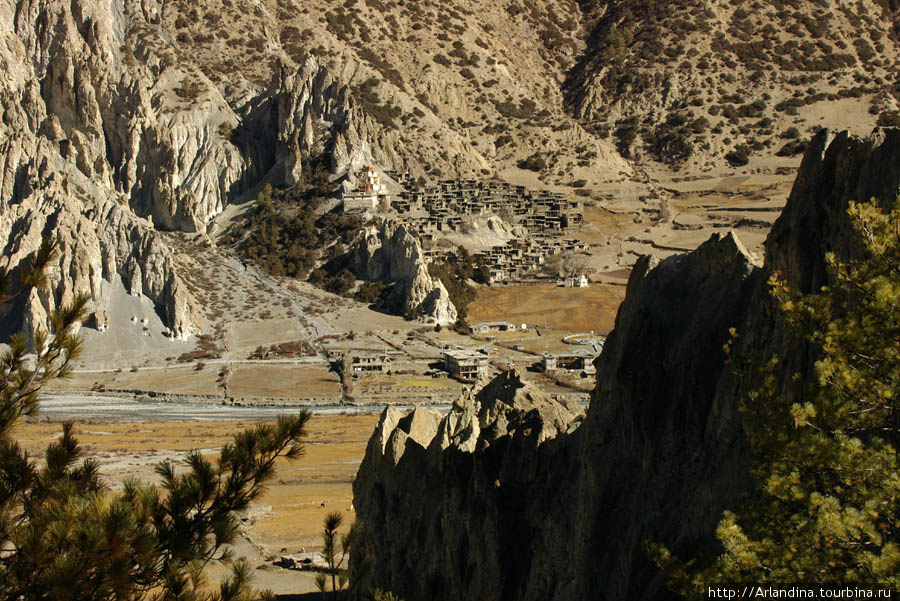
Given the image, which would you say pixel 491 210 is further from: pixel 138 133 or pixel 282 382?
pixel 282 382

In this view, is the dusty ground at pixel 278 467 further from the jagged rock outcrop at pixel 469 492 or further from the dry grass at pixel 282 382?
the jagged rock outcrop at pixel 469 492

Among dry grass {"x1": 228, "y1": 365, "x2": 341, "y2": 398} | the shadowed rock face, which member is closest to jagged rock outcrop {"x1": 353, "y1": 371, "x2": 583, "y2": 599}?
the shadowed rock face

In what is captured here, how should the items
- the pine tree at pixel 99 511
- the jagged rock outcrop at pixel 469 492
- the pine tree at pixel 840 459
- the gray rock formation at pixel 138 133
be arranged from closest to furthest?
the pine tree at pixel 840 459
the pine tree at pixel 99 511
the jagged rock outcrop at pixel 469 492
the gray rock formation at pixel 138 133

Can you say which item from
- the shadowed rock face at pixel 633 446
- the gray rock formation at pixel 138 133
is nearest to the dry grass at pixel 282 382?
the gray rock formation at pixel 138 133

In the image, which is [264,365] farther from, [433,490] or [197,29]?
[197,29]

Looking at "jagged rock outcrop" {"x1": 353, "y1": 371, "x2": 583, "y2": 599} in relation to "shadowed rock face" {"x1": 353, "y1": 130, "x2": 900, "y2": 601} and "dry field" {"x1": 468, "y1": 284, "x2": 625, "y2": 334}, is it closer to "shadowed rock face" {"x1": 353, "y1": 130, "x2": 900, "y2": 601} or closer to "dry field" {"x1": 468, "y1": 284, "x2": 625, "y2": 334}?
"shadowed rock face" {"x1": 353, "y1": 130, "x2": 900, "y2": 601}

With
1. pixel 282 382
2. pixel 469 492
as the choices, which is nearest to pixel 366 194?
pixel 282 382

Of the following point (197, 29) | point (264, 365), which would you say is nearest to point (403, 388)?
point (264, 365)
